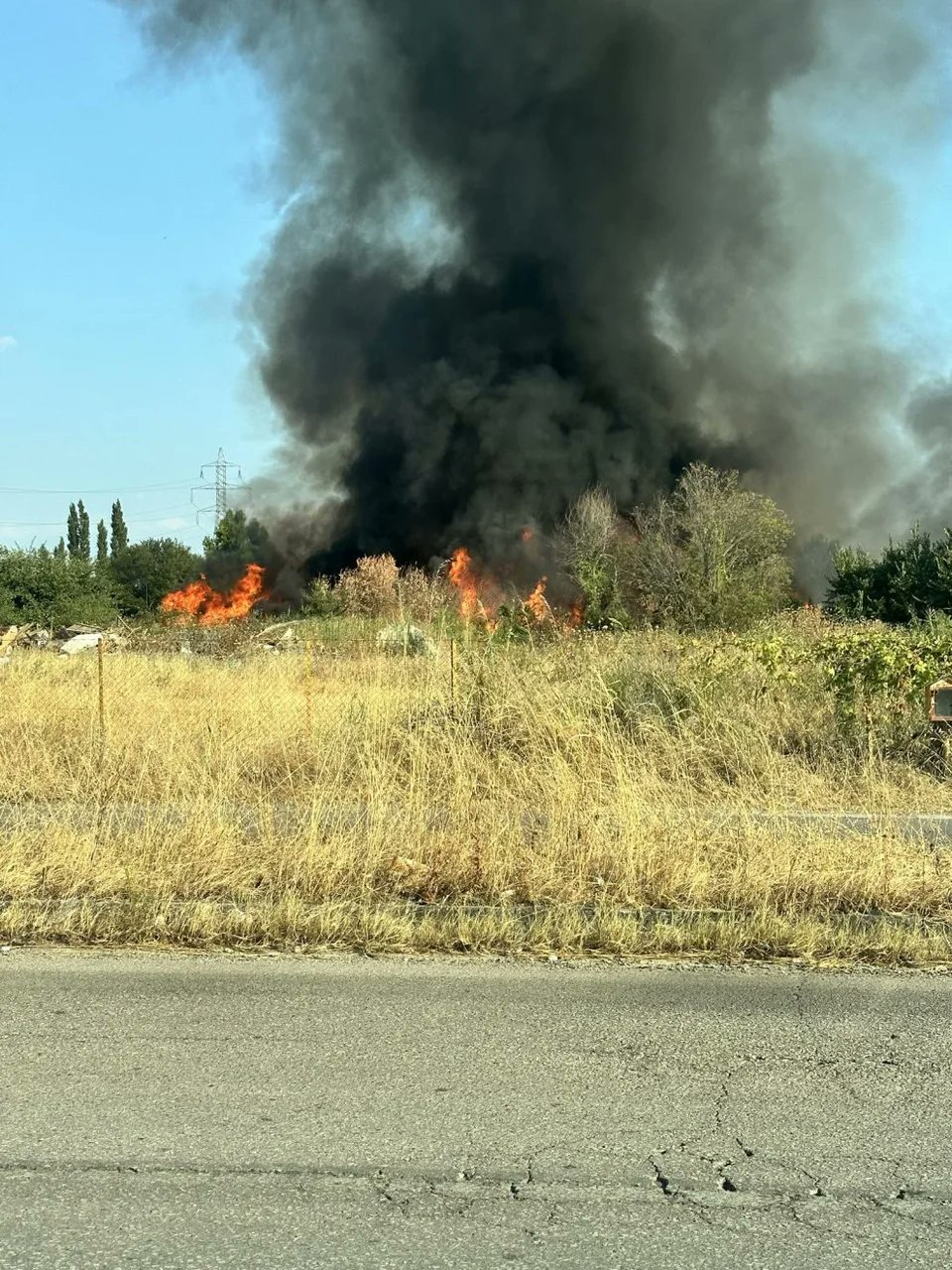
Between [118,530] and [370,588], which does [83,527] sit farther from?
[370,588]

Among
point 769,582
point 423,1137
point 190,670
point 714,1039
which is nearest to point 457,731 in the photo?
point 714,1039

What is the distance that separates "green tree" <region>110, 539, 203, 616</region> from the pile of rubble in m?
28.2

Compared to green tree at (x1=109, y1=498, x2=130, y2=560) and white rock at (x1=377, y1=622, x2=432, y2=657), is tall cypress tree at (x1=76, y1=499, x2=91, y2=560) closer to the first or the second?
green tree at (x1=109, y1=498, x2=130, y2=560)

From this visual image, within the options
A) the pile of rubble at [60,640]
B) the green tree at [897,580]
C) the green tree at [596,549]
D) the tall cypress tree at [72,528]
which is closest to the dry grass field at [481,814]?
the pile of rubble at [60,640]

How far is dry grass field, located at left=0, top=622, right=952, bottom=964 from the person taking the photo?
4.98 m

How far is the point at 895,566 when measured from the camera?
37312mm

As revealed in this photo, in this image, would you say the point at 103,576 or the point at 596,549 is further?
the point at 103,576

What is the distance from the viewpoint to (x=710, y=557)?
99.5 ft

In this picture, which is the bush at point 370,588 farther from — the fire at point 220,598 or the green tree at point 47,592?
the green tree at point 47,592

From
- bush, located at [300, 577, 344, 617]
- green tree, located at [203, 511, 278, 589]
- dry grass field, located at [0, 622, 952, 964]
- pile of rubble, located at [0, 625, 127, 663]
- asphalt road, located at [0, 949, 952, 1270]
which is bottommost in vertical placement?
asphalt road, located at [0, 949, 952, 1270]

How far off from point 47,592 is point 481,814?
3382 centimetres

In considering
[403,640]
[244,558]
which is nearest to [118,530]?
[244,558]

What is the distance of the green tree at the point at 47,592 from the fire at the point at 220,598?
2.28 meters

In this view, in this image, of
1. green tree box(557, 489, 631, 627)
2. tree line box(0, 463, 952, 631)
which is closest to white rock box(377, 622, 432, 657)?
green tree box(557, 489, 631, 627)
